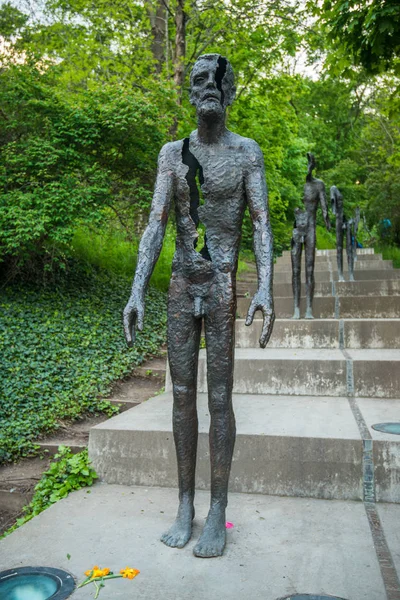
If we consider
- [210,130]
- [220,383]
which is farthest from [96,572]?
[210,130]

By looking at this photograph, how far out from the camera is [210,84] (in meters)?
3.21

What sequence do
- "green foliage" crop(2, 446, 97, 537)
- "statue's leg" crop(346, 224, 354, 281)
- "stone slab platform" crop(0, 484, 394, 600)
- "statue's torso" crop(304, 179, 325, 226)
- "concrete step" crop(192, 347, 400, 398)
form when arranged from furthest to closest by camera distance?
1. "statue's leg" crop(346, 224, 354, 281)
2. "statue's torso" crop(304, 179, 325, 226)
3. "concrete step" crop(192, 347, 400, 398)
4. "green foliage" crop(2, 446, 97, 537)
5. "stone slab platform" crop(0, 484, 394, 600)

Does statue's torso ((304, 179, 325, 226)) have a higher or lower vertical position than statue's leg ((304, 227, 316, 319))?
higher

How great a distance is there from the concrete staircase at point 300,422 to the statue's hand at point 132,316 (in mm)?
1388

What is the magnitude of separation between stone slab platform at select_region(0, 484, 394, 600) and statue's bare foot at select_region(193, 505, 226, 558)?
0.15 ft

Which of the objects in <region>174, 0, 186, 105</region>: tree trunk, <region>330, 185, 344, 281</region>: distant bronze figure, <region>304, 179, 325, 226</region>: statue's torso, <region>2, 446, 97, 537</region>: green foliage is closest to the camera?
<region>2, 446, 97, 537</region>: green foliage

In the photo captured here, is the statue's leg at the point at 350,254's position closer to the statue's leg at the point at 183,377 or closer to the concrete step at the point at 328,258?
the concrete step at the point at 328,258

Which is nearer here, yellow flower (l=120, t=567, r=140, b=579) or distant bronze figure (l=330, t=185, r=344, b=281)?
yellow flower (l=120, t=567, r=140, b=579)

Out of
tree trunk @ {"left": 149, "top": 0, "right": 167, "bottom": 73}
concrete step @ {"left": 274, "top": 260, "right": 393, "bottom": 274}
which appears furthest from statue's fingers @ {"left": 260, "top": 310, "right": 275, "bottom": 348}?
tree trunk @ {"left": 149, "top": 0, "right": 167, "bottom": 73}

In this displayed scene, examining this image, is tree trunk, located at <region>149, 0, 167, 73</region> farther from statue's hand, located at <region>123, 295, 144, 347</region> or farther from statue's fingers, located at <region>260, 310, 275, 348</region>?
statue's fingers, located at <region>260, 310, 275, 348</region>

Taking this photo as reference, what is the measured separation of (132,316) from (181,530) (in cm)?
117

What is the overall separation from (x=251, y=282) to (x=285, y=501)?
39.1ft

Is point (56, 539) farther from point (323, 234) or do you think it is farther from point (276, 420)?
point (323, 234)

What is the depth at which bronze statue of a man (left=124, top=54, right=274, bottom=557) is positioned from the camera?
10.6 feet
